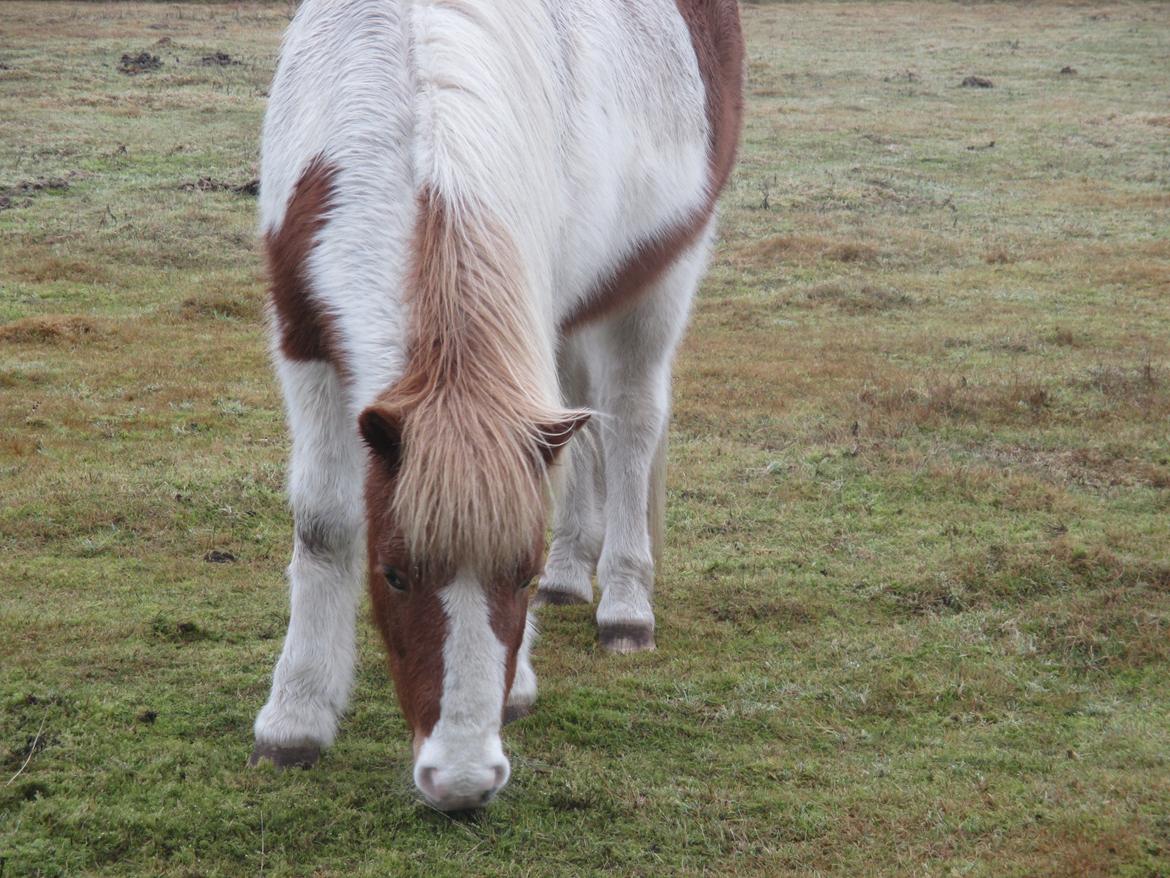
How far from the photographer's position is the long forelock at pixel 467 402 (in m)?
2.80

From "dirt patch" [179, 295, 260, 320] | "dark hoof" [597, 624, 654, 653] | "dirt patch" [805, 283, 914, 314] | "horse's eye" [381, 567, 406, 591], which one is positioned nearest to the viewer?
"horse's eye" [381, 567, 406, 591]

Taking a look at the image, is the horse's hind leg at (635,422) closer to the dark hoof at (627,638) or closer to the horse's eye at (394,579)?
the dark hoof at (627,638)

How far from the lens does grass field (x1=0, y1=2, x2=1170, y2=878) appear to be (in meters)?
3.53

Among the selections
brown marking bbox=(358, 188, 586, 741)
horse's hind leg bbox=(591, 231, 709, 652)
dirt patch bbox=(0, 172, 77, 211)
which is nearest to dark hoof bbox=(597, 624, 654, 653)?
horse's hind leg bbox=(591, 231, 709, 652)

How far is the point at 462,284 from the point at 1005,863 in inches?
A: 83.6

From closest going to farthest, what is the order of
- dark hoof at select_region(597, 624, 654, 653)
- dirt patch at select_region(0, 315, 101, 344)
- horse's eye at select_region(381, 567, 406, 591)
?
horse's eye at select_region(381, 567, 406, 591)
dark hoof at select_region(597, 624, 654, 653)
dirt patch at select_region(0, 315, 101, 344)

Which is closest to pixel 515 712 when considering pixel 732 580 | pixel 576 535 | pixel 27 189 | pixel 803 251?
pixel 576 535

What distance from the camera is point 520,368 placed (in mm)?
3041

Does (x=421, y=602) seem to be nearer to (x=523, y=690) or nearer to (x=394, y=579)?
(x=394, y=579)

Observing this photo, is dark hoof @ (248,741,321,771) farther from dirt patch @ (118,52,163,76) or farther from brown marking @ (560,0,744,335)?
dirt patch @ (118,52,163,76)

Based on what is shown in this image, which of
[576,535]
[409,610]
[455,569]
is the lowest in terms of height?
[576,535]

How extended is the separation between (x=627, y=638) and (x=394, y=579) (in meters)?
1.98

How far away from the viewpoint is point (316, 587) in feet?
12.7

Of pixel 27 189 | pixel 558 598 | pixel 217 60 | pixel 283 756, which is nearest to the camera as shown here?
pixel 283 756
